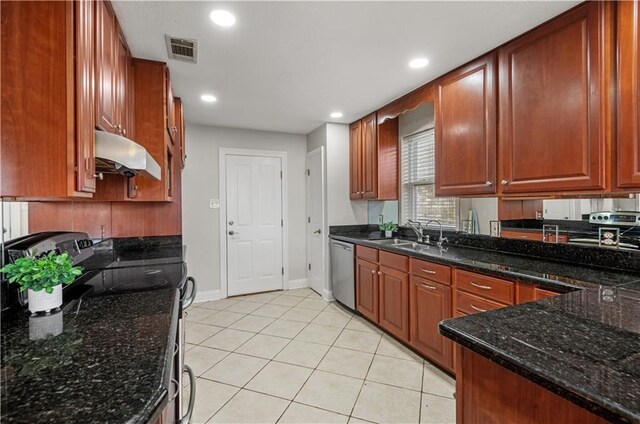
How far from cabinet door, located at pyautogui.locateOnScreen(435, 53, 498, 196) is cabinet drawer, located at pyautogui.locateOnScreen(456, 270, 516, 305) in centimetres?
68

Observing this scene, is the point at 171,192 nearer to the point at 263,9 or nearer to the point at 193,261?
the point at 193,261

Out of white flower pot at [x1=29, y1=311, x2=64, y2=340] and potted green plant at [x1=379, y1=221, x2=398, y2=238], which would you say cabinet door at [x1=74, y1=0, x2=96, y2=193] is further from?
potted green plant at [x1=379, y1=221, x2=398, y2=238]

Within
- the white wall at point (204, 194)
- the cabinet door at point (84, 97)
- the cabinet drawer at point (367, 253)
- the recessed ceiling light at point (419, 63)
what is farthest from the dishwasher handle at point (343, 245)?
the cabinet door at point (84, 97)

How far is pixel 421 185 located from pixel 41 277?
10.7 ft

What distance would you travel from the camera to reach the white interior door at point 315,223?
4017 millimetres

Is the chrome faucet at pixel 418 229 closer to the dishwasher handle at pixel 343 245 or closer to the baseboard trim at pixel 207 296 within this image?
the dishwasher handle at pixel 343 245

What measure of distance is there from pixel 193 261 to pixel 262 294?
1063 millimetres

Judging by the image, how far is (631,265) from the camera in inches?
64.5

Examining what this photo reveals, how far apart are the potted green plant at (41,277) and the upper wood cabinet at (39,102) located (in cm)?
25

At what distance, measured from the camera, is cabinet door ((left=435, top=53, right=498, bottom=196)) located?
2.17 metres

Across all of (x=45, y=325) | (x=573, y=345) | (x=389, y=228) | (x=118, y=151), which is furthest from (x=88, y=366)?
(x=389, y=228)

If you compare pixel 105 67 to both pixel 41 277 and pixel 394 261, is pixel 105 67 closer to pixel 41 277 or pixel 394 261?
pixel 41 277

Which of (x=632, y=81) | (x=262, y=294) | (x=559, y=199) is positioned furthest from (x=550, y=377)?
(x=262, y=294)

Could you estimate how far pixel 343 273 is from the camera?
3.59 meters
